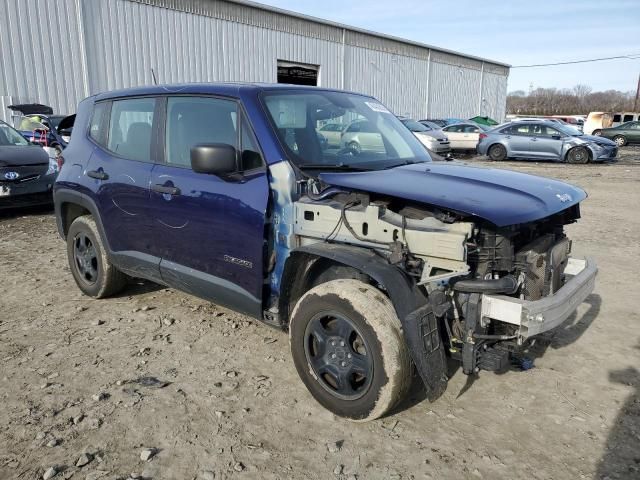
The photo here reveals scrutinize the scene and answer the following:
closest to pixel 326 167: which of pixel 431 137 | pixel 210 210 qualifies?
pixel 210 210

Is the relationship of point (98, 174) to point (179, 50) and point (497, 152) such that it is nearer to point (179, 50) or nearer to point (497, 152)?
point (179, 50)

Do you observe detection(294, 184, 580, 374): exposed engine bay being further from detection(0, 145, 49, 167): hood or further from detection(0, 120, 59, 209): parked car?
detection(0, 145, 49, 167): hood

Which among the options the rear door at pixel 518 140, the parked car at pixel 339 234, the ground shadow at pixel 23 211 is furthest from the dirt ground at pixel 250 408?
the rear door at pixel 518 140

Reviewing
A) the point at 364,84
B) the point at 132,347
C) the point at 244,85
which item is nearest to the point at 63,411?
the point at 132,347

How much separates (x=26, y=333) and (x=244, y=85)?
2683mm

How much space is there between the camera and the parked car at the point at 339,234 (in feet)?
9.01

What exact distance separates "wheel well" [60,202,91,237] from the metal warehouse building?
728 cm

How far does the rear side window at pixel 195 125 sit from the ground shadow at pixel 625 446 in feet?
9.22

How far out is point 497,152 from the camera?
1991cm

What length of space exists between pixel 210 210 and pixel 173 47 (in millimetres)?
17037

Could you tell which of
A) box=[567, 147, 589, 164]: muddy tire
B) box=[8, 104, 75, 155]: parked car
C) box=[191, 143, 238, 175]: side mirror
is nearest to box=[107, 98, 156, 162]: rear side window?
box=[191, 143, 238, 175]: side mirror

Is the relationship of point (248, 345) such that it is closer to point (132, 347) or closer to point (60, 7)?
point (132, 347)

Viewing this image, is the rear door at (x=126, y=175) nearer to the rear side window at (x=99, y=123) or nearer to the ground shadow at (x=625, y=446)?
the rear side window at (x=99, y=123)

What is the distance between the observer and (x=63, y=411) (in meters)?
3.13
